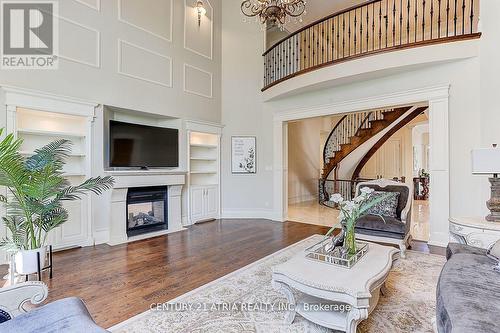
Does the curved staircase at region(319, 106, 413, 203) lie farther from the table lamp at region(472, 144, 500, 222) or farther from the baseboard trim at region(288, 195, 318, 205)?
the table lamp at region(472, 144, 500, 222)

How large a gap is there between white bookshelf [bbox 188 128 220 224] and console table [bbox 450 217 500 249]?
454 cm

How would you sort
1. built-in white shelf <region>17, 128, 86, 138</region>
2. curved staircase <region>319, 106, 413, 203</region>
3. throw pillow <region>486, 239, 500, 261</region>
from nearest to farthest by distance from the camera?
throw pillow <region>486, 239, 500, 261</region> → built-in white shelf <region>17, 128, 86, 138</region> → curved staircase <region>319, 106, 413, 203</region>

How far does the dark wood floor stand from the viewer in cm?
255

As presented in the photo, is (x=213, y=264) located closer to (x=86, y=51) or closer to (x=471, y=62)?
(x=86, y=51)

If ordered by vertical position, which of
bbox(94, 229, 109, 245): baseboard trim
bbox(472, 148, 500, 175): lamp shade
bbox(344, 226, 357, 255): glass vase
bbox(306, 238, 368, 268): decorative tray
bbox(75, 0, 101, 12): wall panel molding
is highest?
bbox(75, 0, 101, 12): wall panel molding

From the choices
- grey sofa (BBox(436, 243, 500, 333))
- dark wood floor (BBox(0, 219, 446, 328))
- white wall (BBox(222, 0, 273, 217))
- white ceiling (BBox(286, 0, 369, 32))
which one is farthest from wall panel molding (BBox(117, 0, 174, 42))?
grey sofa (BBox(436, 243, 500, 333))

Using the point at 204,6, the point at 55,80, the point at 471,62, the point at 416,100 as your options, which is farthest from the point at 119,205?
the point at 471,62

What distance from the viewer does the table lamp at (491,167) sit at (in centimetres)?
276

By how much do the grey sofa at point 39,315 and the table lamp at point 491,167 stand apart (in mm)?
3620

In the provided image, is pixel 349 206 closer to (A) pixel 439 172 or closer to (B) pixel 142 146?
(A) pixel 439 172

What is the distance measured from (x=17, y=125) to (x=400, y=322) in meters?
5.04

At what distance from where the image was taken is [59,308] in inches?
55.4

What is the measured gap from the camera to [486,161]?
281 centimetres

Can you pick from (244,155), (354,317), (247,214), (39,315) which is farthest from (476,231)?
(244,155)
